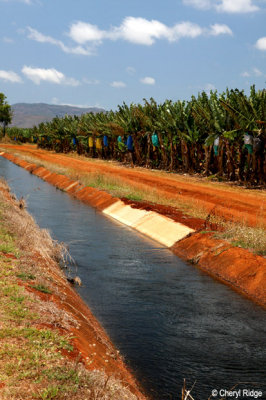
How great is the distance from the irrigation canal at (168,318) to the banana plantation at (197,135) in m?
11.4

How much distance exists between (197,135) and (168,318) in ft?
78.7

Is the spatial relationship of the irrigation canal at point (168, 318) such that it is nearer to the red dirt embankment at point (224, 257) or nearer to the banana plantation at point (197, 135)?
the red dirt embankment at point (224, 257)

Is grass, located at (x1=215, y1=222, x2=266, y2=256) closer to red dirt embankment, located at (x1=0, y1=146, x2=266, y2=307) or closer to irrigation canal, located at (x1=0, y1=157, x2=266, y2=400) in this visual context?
red dirt embankment, located at (x1=0, y1=146, x2=266, y2=307)

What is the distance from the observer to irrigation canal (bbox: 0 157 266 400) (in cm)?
771

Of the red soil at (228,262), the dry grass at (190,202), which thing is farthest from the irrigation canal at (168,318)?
the dry grass at (190,202)

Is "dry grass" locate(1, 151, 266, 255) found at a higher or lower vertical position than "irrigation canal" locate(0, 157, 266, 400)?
higher

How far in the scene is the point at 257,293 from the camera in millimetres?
11492

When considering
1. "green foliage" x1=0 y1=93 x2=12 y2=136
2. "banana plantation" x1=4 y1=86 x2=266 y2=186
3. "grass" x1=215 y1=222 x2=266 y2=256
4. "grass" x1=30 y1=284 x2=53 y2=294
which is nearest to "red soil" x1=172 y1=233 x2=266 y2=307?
"grass" x1=215 y1=222 x2=266 y2=256

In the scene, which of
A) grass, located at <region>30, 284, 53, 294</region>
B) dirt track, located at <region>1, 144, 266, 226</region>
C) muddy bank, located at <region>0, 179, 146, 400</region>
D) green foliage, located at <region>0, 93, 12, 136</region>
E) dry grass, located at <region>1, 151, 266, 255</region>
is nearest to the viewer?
muddy bank, located at <region>0, 179, 146, 400</region>

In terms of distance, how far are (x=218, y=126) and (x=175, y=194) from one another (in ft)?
20.6

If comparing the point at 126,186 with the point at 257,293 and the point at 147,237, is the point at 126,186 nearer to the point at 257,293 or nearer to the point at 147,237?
the point at 147,237

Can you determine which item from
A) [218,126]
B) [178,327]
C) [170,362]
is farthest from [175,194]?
[170,362]

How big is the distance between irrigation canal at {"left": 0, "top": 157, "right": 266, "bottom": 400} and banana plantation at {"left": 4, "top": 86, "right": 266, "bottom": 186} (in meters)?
11.4

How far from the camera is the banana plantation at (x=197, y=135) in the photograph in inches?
1036
